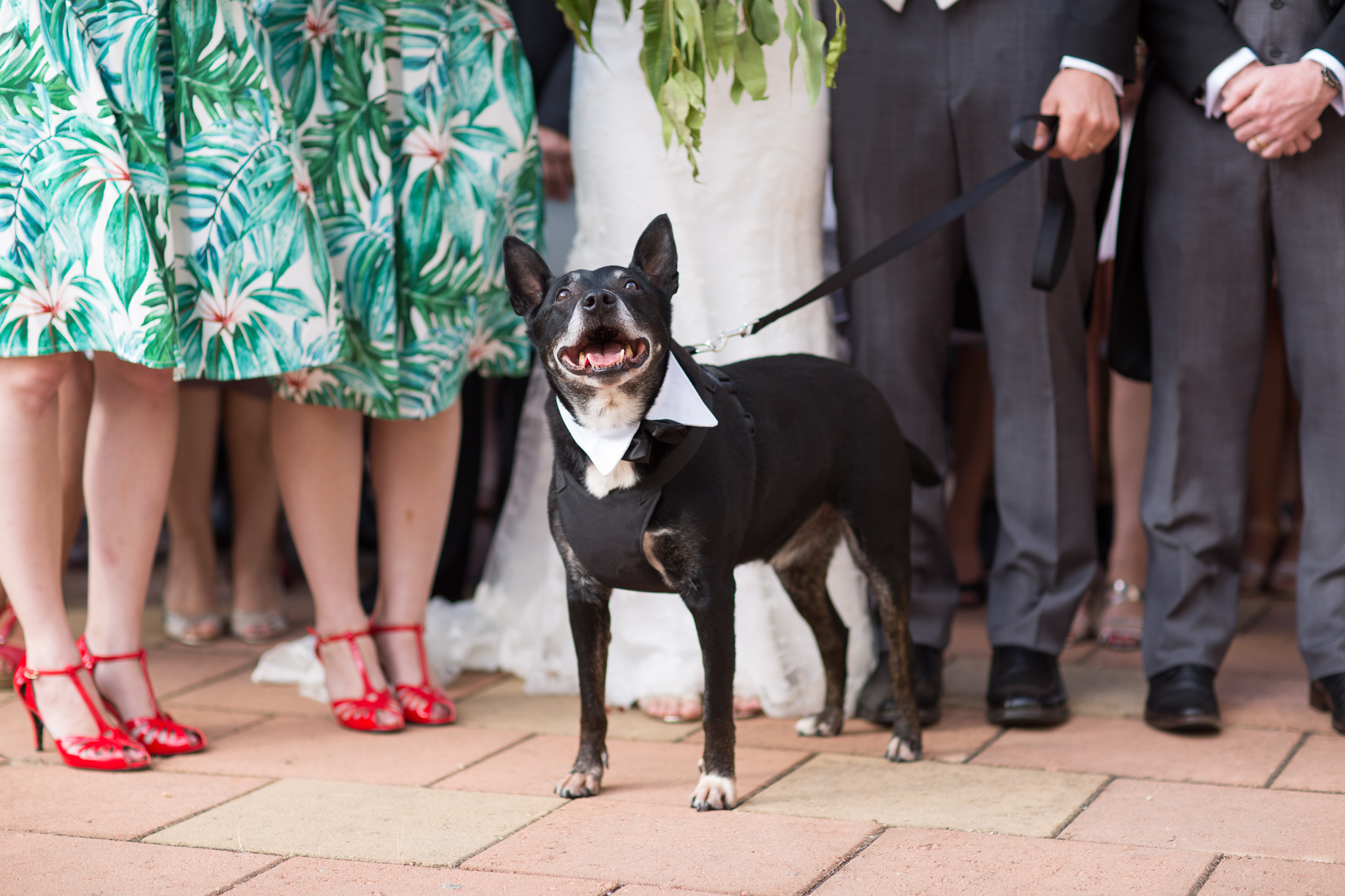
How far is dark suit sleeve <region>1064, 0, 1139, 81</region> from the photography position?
2729 mm

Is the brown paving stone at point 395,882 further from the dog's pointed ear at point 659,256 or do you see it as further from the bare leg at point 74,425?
the bare leg at point 74,425

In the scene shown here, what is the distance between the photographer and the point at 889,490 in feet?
8.88

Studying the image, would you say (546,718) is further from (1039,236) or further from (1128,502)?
(1128,502)

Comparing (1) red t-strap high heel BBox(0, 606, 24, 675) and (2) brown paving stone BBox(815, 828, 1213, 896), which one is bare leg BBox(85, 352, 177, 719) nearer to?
(1) red t-strap high heel BBox(0, 606, 24, 675)

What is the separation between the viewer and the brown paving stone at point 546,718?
295cm

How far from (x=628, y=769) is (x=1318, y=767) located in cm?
135

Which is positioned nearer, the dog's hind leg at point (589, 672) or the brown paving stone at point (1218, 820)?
the brown paving stone at point (1218, 820)

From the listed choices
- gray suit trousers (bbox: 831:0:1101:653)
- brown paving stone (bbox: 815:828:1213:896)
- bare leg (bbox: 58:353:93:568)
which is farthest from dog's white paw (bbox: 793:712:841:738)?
bare leg (bbox: 58:353:93:568)

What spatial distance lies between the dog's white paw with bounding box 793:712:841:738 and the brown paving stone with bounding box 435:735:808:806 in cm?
13

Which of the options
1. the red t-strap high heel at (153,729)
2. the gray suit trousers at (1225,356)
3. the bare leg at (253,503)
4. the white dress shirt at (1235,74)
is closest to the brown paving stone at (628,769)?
the red t-strap high heel at (153,729)

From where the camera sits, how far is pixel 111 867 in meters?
2.09

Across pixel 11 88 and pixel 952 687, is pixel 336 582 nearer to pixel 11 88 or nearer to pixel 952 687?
pixel 11 88

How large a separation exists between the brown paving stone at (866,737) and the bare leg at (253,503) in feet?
5.22

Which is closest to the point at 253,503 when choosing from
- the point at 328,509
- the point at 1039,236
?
the point at 328,509
